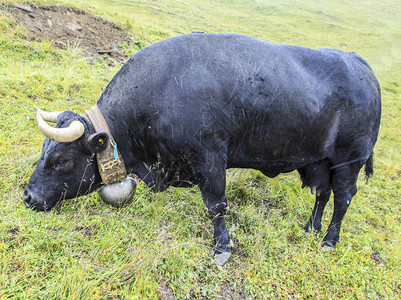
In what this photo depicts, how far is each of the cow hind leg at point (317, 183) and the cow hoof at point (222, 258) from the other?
138cm

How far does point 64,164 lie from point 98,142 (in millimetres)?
439

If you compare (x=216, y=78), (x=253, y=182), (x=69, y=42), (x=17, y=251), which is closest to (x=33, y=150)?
(x=17, y=251)

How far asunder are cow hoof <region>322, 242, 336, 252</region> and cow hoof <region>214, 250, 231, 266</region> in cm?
138

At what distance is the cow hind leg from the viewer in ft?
12.2

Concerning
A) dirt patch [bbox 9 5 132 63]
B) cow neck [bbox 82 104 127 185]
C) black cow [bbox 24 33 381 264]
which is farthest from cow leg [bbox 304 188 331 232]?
dirt patch [bbox 9 5 132 63]

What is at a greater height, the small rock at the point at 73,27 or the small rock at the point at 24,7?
the small rock at the point at 24,7

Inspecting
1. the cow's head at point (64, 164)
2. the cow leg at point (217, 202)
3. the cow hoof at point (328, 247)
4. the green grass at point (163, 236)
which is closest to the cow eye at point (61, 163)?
the cow's head at point (64, 164)

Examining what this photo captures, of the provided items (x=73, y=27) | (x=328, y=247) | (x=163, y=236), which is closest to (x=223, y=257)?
(x=163, y=236)

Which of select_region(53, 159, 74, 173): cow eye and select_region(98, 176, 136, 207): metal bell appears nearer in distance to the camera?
select_region(53, 159, 74, 173): cow eye

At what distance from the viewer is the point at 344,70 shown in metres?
3.18

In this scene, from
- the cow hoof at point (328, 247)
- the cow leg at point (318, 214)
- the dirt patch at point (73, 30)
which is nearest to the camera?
the cow hoof at point (328, 247)

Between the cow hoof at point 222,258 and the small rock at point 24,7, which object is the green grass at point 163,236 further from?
the small rock at point 24,7

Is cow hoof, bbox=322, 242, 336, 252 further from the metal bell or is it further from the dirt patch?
the dirt patch

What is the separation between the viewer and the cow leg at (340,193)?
3.51 meters
